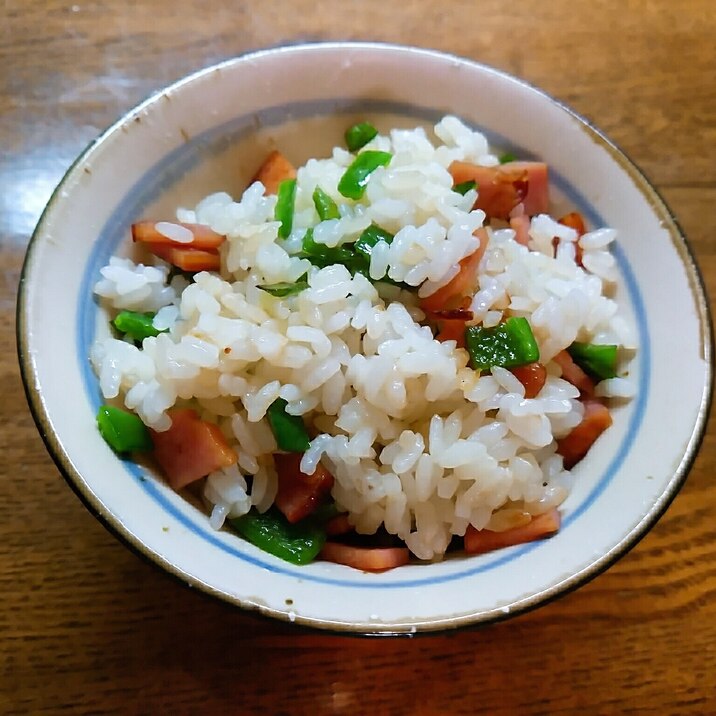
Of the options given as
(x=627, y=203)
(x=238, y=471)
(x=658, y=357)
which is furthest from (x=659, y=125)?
(x=238, y=471)

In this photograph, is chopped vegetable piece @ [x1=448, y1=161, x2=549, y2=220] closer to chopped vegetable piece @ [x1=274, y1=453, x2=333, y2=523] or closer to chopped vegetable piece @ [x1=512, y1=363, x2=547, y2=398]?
chopped vegetable piece @ [x1=512, y1=363, x2=547, y2=398]

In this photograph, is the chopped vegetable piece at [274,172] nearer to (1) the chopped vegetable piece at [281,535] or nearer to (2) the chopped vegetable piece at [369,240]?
(2) the chopped vegetable piece at [369,240]

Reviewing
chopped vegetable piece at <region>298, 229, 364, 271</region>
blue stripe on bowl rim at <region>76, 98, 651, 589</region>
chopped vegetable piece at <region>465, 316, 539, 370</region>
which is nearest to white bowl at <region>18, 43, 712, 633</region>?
blue stripe on bowl rim at <region>76, 98, 651, 589</region>

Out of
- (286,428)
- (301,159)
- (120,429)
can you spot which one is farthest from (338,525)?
(301,159)

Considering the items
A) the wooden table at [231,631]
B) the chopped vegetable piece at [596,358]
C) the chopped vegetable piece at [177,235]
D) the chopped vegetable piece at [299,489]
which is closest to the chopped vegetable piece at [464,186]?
the chopped vegetable piece at [596,358]

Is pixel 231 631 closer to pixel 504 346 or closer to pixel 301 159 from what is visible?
pixel 504 346

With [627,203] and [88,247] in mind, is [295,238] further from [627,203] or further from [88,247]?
[627,203]
